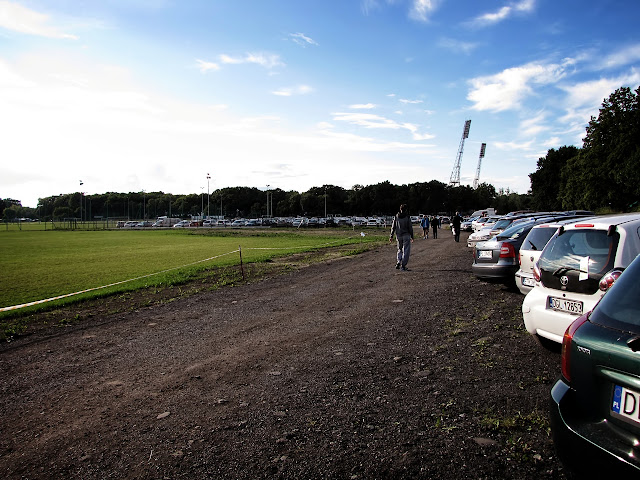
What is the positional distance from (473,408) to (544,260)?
2.42m

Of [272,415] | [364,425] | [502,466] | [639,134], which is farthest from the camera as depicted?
[639,134]

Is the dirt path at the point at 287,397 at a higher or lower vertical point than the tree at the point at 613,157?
lower

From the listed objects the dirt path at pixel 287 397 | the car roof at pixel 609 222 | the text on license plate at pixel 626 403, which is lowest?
the dirt path at pixel 287 397

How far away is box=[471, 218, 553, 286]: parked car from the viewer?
10.1 meters

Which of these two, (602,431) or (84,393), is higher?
(602,431)

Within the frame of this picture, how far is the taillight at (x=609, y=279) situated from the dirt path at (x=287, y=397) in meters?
1.07

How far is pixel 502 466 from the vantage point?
3.16 metres

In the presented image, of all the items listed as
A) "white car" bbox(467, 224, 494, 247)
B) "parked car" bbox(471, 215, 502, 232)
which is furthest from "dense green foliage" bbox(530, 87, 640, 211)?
"white car" bbox(467, 224, 494, 247)

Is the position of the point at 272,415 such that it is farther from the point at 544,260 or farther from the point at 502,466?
the point at 544,260

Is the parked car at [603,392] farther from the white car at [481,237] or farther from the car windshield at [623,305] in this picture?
the white car at [481,237]

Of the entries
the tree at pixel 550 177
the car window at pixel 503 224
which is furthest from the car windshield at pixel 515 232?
the tree at pixel 550 177

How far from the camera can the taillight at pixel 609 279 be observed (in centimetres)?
445

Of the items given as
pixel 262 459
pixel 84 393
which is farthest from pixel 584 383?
pixel 84 393

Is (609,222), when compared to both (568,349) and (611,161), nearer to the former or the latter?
(568,349)
